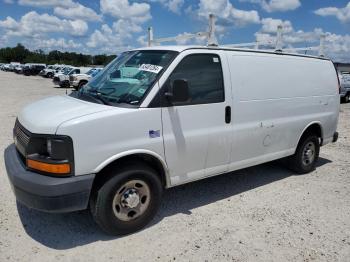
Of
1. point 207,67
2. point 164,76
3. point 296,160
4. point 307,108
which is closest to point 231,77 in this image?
point 207,67

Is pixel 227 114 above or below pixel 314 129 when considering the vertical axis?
above

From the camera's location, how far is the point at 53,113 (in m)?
3.76

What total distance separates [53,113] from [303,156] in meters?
4.45

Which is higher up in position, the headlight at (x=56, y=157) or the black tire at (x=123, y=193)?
the headlight at (x=56, y=157)

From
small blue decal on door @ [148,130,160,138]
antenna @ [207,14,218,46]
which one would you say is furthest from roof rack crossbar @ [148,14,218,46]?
small blue decal on door @ [148,130,160,138]

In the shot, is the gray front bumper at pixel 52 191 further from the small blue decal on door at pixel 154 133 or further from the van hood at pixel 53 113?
the small blue decal on door at pixel 154 133

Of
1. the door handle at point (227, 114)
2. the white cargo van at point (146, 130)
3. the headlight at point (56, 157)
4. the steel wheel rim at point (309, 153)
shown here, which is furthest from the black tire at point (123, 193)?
the steel wheel rim at point (309, 153)

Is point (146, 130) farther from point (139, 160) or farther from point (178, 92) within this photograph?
point (178, 92)

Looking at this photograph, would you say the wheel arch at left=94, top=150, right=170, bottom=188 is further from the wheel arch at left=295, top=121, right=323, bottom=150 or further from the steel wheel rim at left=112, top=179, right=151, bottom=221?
the wheel arch at left=295, top=121, right=323, bottom=150

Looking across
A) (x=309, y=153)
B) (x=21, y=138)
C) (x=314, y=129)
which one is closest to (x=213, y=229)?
(x=21, y=138)

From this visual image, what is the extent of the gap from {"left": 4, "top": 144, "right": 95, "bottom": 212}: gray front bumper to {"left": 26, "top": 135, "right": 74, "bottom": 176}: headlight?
0.24ft

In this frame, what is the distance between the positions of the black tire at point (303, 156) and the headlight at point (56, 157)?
4.19m

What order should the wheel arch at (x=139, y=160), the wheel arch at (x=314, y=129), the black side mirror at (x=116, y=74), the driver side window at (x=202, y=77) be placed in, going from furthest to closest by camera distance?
Result: the wheel arch at (x=314, y=129), the black side mirror at (x=116, y=74), the driver side window at (x=202, y=77), the wheel arch at (x=139, y=160)

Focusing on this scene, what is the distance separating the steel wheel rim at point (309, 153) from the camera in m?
6.33
